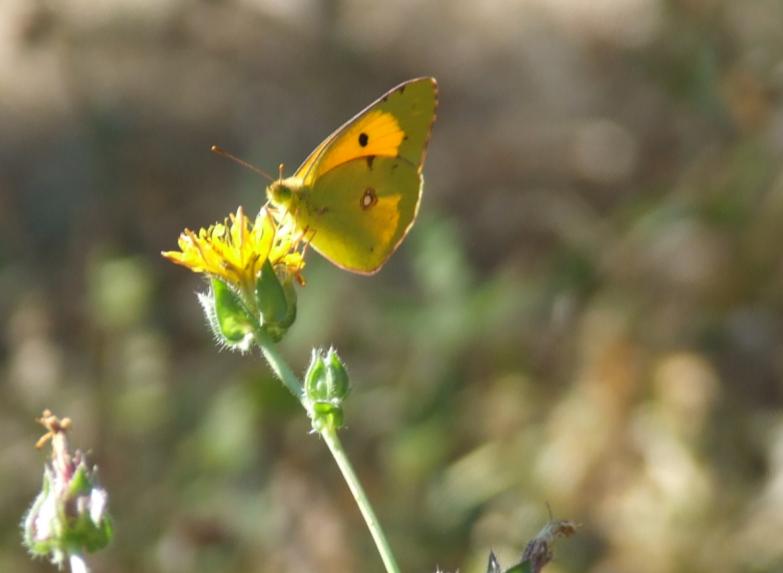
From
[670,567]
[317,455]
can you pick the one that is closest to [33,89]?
[317,455]

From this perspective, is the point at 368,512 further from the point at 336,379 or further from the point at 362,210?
the point at 362,210

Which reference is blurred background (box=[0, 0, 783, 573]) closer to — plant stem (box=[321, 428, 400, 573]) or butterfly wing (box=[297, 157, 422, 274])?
butterfly wing (box=[297, 157, 422, 274])

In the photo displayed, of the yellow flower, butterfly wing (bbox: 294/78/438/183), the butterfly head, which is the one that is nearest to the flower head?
the yellow flower

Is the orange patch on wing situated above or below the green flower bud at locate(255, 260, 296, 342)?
above

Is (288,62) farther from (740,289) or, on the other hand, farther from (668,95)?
(740,289)

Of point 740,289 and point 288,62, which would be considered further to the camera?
point 288,62

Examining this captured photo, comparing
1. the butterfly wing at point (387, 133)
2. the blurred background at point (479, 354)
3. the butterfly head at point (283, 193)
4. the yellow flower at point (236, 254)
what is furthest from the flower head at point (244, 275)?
the blurred background at point (479, 354)

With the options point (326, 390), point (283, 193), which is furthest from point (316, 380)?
point (283, 193)
